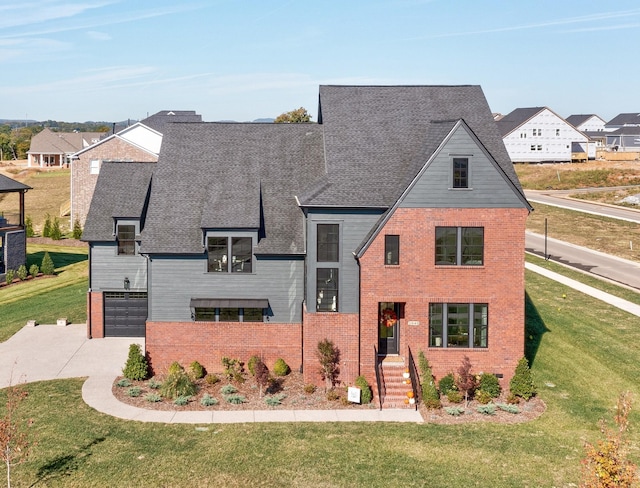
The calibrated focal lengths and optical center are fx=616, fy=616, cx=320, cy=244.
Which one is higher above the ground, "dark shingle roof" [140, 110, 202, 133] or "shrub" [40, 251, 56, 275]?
"dark shingle roof" [140, 110, 202, 133]

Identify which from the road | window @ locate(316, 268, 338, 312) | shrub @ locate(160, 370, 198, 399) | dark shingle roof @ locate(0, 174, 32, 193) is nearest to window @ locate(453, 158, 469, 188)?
window @ locate(316, 268, 338, 312)

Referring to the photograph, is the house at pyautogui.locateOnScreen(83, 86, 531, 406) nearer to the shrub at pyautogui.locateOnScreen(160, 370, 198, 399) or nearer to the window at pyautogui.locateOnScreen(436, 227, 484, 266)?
the window at pyautogui.locateOnScreen(436, 227, 484, 266)

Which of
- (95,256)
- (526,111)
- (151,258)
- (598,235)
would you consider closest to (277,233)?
(151,258)

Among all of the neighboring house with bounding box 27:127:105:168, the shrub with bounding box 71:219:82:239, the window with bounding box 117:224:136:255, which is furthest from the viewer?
the neighboring house with bounding box 27:127:105:168

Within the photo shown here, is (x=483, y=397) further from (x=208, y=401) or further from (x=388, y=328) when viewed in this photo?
(x=208, y=401)

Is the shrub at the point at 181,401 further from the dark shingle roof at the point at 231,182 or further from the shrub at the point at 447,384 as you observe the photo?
the shrub at the point at 447,384

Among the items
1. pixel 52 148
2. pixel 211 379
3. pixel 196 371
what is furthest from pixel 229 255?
pixel 52 148

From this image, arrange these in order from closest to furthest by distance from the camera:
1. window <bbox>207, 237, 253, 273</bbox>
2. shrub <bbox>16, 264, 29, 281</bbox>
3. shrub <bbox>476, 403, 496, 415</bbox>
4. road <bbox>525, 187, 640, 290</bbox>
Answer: shrub <bbox>476, 403, 496, 415</bbox>
window <bbox>207, 237, 253, 273</bbox>
shrub <bbox>16, 264, 29, 281</bbox>
road <bbox>525, 187, 640, 290</bbox>

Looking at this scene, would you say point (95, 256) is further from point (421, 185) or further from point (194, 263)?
point (421, 185)
